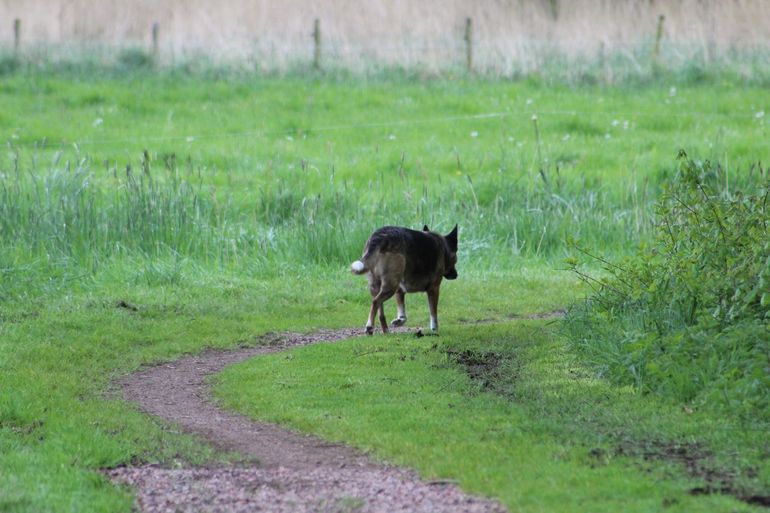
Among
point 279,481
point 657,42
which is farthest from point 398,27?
point 279,481

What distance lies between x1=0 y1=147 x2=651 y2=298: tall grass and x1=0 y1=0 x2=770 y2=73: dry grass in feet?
36.7

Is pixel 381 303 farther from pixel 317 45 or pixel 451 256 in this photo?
pixel 317 45

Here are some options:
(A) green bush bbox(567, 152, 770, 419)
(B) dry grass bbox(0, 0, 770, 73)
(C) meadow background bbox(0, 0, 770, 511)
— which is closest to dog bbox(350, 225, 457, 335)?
(C) meadow background bbox(0, 0, 770, 511)

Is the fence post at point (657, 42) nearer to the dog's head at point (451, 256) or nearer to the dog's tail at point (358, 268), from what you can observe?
the dog's head at point (451, 256)

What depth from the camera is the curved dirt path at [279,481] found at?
274 inches

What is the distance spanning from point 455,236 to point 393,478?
642 centimetres

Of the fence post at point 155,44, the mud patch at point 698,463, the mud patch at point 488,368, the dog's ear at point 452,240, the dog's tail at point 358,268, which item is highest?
the fence post at point 155,44

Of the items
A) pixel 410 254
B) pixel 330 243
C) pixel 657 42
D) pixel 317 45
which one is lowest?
pixel 330 243

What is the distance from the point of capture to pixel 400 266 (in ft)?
39.4

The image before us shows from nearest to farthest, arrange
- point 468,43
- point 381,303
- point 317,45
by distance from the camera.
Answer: point 381,303, point 468,43, point 317,45

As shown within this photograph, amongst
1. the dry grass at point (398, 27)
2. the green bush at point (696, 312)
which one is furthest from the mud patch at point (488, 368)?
the dry grass at point (398, 27)

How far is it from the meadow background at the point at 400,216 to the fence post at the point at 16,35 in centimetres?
24

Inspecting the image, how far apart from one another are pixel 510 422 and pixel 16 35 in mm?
26568

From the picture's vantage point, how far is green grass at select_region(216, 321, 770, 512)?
7051 mm
